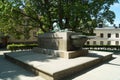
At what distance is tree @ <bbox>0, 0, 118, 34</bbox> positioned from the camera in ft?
69.7

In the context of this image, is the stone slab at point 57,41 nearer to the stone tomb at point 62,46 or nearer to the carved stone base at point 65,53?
the stone tomb at point 62,46

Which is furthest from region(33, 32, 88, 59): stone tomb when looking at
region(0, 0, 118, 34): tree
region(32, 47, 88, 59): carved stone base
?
region(0, 0, 118, 34): tree

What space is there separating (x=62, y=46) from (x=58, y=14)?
10097mm

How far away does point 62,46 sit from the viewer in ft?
46.6

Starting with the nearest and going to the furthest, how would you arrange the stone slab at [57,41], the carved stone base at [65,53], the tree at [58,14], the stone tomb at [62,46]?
1. the carved stone base at [65,53]
2. the stone tomb at [62,46]
3. the stone slab at [57,41]
4. the tree at [58,14]

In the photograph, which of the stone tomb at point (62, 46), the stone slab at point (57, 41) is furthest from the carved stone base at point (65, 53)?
the stone slab at point (57, 41)

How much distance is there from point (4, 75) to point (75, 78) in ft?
12.8

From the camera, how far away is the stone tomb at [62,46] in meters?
13.5

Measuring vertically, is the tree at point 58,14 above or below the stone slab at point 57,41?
above

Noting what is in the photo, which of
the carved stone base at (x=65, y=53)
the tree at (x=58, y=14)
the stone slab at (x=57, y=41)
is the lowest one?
the carved stone base at (x=65, y=53)

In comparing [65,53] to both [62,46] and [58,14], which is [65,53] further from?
[58,14]

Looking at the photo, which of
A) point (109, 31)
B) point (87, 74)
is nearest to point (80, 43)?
point (87, 74)

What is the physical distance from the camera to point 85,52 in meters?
14.8

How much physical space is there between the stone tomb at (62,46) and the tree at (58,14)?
246 inches
